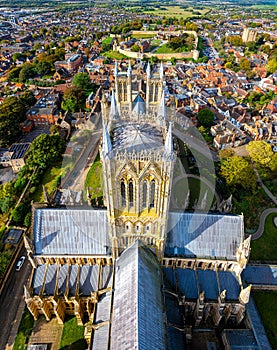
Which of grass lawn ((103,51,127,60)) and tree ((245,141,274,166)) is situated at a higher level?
grass lawn ((103,51,127,60))

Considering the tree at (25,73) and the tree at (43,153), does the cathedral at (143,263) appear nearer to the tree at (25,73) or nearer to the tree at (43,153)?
the tree at (43,153)

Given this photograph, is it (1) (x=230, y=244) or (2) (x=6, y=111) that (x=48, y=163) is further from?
(1) (x=230, y=244)

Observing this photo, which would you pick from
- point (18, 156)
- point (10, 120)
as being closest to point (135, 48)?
point (10, 120)

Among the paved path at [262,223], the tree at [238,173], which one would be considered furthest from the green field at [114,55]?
the paved path at [262,223]

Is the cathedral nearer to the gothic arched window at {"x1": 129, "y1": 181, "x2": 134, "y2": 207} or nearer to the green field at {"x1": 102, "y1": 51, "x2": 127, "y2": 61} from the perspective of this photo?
the gothic arched window at {"x1": 129, "y1": 181, "x2": 134, "y2": 207}

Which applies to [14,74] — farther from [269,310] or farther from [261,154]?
[269,310]

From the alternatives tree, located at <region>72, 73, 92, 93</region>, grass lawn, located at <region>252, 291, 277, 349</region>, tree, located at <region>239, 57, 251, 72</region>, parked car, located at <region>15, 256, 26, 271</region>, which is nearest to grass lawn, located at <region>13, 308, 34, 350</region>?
parked car, located at <region>15, 256, 26, 271</region>

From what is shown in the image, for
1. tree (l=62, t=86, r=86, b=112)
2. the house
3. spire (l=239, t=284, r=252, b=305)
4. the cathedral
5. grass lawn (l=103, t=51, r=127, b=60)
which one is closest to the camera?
the cathedral
